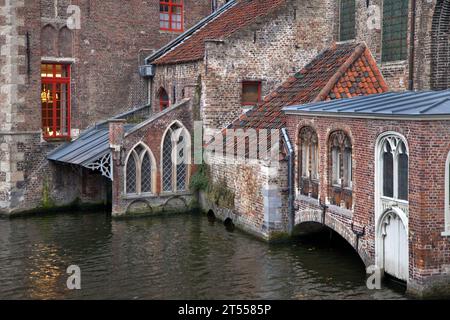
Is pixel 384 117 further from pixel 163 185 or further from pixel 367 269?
pixel 163 185

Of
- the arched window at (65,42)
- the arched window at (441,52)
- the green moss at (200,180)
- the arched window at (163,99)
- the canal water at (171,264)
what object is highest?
the arched window at (65,42)

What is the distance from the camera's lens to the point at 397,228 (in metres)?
11.9

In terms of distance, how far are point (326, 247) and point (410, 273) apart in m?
4.03

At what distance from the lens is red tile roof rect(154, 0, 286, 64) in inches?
794

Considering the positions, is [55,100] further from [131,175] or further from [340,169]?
[340,169]

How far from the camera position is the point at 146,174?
1945 cm

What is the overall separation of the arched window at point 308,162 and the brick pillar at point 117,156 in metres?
5.54

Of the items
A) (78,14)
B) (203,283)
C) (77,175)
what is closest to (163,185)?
(77,175)

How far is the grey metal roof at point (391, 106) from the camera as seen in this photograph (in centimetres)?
1120

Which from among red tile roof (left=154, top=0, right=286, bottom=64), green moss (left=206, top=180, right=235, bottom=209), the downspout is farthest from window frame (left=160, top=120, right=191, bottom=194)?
the downspout

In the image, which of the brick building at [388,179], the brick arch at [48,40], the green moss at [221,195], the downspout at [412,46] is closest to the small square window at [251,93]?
the green moss at [221,195]

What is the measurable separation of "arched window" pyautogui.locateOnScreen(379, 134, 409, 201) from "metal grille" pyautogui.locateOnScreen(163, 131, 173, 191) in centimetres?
865

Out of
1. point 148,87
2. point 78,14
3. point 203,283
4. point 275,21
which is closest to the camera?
point 203,283

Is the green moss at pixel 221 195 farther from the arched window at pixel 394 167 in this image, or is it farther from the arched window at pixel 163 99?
the arched window at pixel 394 167
